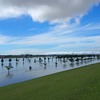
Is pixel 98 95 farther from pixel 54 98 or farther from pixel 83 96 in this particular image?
pixel 54 98

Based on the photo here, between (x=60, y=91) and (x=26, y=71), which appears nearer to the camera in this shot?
(x=60, y=91)

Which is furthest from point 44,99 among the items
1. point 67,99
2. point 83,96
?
point 83,96

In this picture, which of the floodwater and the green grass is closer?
the green grass

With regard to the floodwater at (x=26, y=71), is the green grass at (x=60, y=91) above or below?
above

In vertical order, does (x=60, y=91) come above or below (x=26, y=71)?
above

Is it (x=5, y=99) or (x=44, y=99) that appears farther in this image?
(x=5, y=99)

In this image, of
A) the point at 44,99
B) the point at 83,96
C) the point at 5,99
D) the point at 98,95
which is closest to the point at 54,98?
the point at 44,99

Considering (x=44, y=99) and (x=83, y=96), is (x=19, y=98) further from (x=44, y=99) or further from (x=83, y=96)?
(x=83, y=96)

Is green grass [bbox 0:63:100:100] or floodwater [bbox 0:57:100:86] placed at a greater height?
green grass [bbox 0:63:100:100]

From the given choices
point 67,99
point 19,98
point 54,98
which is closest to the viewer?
point 67,99

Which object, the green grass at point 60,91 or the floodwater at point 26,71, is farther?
the floodwater at point 26,71

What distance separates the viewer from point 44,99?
12.1 metres

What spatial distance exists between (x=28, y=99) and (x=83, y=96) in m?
3.47

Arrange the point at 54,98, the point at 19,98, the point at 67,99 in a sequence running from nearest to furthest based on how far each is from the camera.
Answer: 1. the point at 67,99
2. the point at 54,98
3. the point at 19,98
